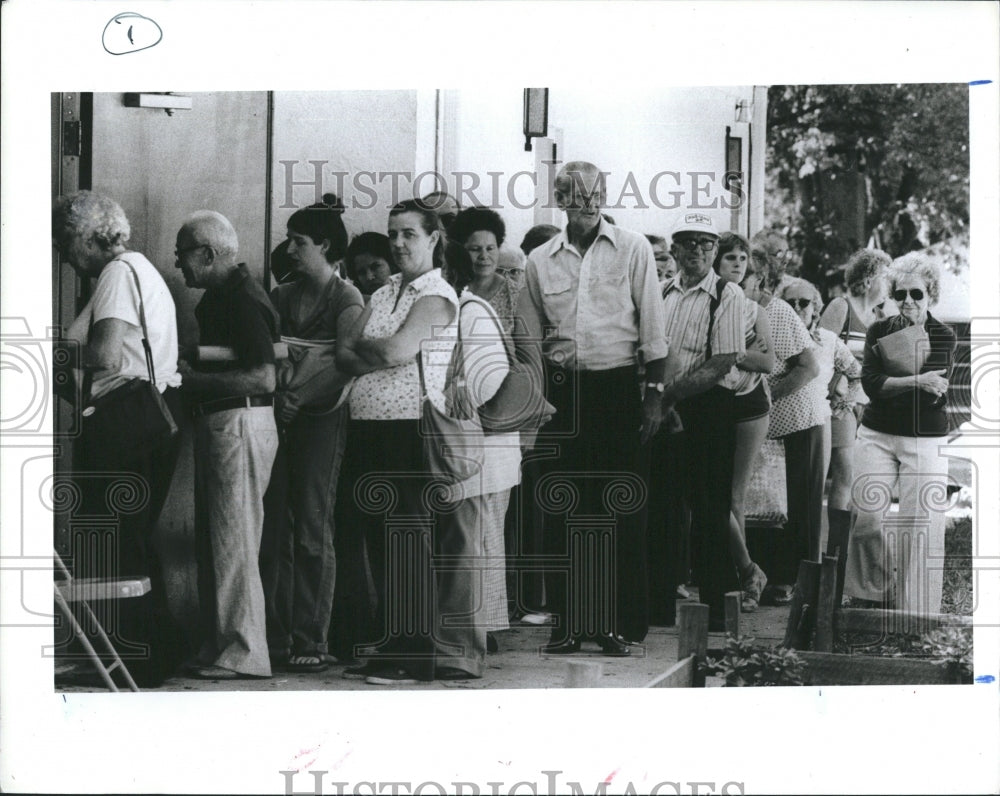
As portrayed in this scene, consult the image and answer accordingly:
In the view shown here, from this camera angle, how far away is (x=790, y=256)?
586 centimetres

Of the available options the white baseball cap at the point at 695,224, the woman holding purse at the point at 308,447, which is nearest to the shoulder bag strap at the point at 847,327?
the white baseball cap at the point at 695,224

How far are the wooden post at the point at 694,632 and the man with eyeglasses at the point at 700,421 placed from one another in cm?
10

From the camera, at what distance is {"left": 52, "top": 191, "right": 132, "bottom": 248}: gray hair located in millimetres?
Answer: 5664

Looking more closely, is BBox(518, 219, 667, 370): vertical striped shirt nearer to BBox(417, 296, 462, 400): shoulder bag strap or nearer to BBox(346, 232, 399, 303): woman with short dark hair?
BBox(417, 296, 462, 400): shoulder bag strap

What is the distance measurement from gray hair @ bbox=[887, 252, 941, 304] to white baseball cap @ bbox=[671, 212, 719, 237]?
0.70m

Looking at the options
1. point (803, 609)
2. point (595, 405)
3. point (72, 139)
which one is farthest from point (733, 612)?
point (72, 139)

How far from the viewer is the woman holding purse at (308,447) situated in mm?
5793

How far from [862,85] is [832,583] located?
6.04 ft

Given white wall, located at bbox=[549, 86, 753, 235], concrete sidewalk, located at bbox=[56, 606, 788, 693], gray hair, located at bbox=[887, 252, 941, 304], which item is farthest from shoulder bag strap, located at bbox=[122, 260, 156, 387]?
gray hair, located at bbox=[887, 252, 941, 304]

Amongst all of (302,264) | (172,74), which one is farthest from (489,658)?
(172,74)

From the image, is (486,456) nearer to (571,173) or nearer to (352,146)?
(571,173)

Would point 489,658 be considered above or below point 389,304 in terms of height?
below

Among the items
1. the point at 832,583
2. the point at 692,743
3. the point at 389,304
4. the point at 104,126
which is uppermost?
the point at 104,126

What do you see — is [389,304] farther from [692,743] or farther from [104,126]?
[692,743]
